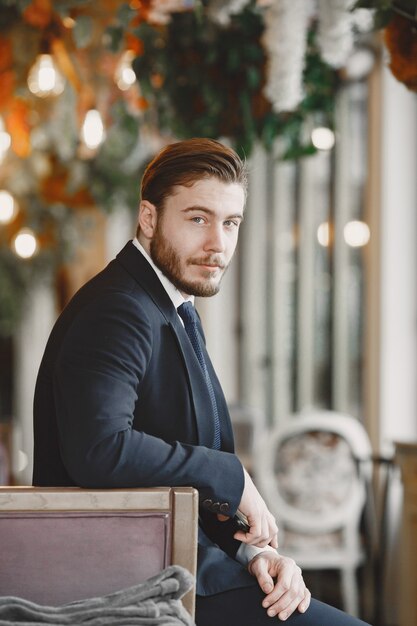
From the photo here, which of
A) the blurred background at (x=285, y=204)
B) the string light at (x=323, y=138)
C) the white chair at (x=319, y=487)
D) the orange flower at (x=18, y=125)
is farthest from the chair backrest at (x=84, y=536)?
the string light at (x=323, y=138)

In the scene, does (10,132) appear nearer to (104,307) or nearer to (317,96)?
(317,96)

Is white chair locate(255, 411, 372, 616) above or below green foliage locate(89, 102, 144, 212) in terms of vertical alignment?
below

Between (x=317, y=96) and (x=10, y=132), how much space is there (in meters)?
1.71

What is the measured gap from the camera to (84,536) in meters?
1.58

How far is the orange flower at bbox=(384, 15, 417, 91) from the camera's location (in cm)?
244

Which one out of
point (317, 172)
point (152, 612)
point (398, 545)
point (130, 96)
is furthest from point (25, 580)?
point (317, 172)

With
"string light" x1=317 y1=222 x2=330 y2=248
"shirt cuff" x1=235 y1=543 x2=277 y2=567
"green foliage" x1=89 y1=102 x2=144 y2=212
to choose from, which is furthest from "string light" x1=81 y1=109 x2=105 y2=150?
"shirt cuff" x1=235 y1=543 x2=277 y2=567

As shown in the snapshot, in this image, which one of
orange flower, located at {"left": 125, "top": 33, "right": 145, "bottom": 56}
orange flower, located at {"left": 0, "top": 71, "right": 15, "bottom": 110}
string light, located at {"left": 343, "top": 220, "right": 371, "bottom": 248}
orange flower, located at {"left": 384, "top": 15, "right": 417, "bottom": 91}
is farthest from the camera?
string light, located at {"left": 343, "top": 220, "right": 371, "bottom": 248}

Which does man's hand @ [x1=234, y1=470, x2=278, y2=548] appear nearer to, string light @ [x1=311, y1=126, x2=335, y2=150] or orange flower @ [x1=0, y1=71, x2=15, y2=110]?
orange flower @ [x1=0, y1=71, x2=15, y2=110]

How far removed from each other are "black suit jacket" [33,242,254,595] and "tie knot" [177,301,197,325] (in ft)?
0.23

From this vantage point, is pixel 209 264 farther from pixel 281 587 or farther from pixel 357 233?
pixel 357 233

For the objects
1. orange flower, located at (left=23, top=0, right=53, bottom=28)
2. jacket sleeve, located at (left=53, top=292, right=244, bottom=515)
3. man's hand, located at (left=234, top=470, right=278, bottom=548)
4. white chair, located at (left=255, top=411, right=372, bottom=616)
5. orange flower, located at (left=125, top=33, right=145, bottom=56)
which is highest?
orange flower, located at (left=23, top=0, right=53, bottom=28)

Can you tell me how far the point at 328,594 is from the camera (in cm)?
516

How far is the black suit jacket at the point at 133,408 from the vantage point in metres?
1.57
